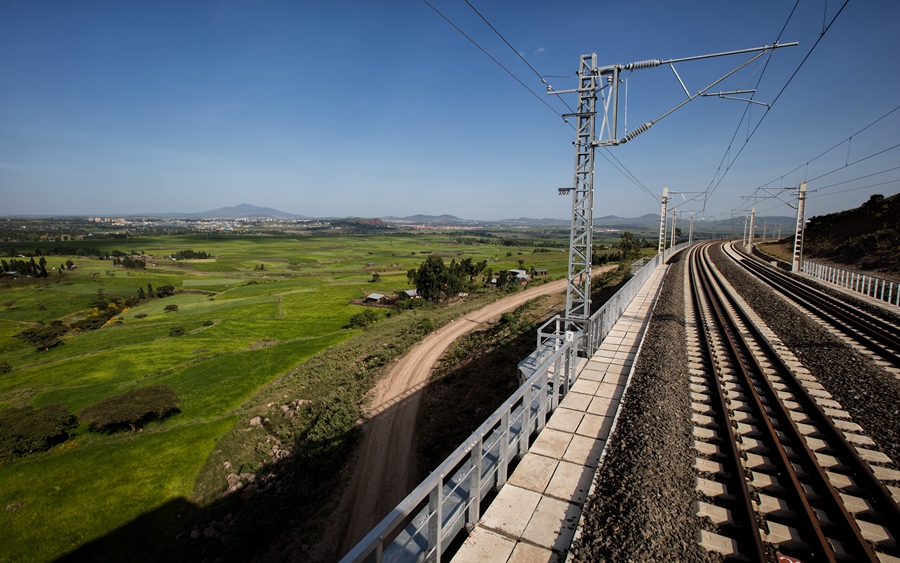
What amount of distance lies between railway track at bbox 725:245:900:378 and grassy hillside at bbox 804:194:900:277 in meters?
14.2

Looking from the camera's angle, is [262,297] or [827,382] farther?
[262,297]

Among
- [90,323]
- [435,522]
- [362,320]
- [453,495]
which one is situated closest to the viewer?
[435,522]

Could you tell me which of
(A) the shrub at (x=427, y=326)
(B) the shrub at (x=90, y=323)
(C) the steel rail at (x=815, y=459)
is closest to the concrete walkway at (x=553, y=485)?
(C) the steel rail at (x=815, y=459)

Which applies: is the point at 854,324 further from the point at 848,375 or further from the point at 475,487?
the point at 475,487

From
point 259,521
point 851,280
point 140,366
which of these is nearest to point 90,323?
point 140,366

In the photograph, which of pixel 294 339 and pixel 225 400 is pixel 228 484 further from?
pixel 294 339

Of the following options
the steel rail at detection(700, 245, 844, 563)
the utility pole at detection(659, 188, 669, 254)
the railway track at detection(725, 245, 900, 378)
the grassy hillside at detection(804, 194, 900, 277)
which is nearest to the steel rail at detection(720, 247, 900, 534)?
the steel rail at detection(700, 245, 844, 563)

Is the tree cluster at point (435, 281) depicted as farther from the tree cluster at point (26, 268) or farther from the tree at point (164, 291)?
the tree cluster at point (26, 268)

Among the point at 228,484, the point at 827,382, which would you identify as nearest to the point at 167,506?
the point at 228,484

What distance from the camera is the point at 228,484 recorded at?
1762 cm

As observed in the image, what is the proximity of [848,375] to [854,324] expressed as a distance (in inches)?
309

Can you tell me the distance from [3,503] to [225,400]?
1053 cm

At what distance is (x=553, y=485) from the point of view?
577cm

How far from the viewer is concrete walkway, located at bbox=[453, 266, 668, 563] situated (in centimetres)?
462
